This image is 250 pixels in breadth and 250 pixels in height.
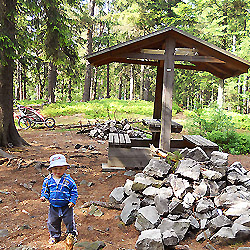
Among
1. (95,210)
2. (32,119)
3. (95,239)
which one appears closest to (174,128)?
(95,210)

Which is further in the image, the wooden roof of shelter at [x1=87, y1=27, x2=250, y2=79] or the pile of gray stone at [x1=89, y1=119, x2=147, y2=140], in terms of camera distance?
the pile of gray stone at [x1=89, y1=119, x2=147, y2=140]

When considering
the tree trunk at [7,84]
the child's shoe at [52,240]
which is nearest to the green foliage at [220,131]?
the tree trunk at [7,84]

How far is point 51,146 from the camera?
9.34m

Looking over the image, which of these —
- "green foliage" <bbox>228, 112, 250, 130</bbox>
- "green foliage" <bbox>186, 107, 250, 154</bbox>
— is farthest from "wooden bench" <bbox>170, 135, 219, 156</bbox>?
"green foliage" <bbox>228, 112, 250, 130</bbox>

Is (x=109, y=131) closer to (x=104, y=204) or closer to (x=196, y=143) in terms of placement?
(x=196, y=143)

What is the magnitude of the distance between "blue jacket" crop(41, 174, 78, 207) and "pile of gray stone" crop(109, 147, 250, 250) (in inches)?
43.6

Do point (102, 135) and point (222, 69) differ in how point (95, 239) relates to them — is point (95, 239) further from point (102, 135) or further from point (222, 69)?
point (102, 135)

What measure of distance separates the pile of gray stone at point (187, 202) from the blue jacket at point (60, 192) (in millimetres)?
1106

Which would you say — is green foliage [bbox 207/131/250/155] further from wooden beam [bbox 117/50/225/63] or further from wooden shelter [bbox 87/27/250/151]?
wooden beam [bbox 117/50/225/63]

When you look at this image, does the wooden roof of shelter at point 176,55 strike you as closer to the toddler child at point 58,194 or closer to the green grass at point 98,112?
the toddler child at point 58,194

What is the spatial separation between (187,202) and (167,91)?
10.7ft

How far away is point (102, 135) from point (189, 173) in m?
7.75

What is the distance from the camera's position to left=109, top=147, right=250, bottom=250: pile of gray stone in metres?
3.46

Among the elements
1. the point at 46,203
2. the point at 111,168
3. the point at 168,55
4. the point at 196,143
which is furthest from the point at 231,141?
the point at 46,203
